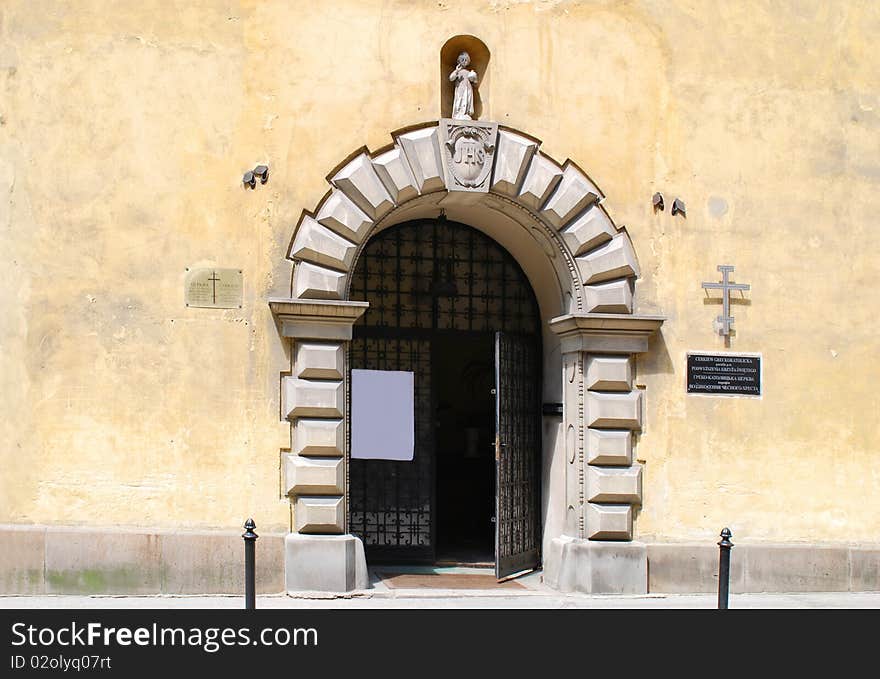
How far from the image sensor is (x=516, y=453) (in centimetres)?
1282

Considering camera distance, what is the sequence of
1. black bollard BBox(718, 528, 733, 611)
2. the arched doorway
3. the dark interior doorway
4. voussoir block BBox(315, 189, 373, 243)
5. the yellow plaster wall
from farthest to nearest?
the dark interior doorway
the arched doorway
voussoir block BBox(315, 189, 373, 243)
the yellow plaster wall
black bollard BBox(718, 528, 733, 611)

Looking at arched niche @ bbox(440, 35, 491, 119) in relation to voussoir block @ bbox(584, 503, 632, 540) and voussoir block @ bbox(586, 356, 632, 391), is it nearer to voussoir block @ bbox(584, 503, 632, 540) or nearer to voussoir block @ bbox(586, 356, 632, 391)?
voussoir block @ bbox(586, 356, 632, 391)

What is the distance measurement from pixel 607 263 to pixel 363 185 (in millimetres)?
2240

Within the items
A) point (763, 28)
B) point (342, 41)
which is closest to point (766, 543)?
point (763, 28)

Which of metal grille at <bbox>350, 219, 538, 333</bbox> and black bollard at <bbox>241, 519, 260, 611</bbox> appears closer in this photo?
black bollard at <bbox>241, 519, 260, 611</bbox>

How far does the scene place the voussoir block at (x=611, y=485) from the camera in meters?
11.9

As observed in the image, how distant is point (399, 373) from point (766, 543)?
3.69m

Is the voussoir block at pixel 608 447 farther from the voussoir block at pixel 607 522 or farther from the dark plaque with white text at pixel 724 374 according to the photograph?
the dark plaque with white text at pixel 724 374

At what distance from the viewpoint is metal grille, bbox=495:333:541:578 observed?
40.9 feet

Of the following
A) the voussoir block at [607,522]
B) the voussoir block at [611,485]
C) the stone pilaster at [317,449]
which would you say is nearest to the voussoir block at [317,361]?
the stone pilaster at [317,449]

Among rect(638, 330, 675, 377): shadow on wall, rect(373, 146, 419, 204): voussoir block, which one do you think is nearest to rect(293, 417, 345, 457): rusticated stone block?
rect(373, 146, 419, 204): voussoir block

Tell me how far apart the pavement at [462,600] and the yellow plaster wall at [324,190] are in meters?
0.60

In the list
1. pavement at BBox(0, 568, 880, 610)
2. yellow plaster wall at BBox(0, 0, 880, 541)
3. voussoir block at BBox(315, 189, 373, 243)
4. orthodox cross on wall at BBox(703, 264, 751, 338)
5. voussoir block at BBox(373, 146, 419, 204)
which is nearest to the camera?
pavement at BBox(0, 568, 880, 610)

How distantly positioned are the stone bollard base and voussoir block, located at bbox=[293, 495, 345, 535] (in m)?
0.08
